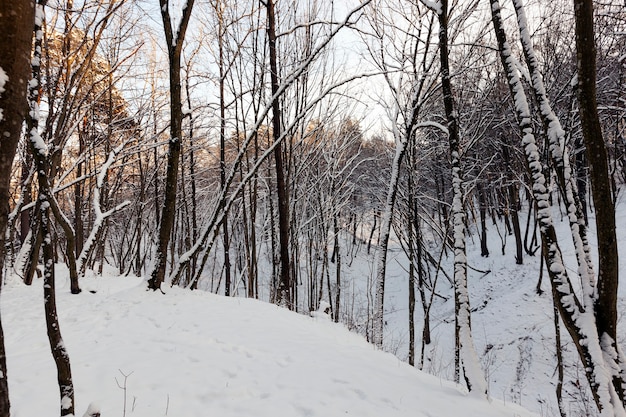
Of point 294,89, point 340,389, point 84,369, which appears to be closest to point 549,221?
point 340,389

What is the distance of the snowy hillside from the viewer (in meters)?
2.55

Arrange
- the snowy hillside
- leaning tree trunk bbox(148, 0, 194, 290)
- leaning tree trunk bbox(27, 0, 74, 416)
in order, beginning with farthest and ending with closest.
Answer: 1. leaning tree trunk bbox(148, 0, 194, 290)
2. the snowy hillside
3. leaning tree trunk bbox(27, 0, 74, 416)

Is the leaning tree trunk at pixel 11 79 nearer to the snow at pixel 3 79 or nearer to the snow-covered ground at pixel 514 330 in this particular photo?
the snow at pixel 3 79

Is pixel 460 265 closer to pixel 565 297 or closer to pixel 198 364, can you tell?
pixel 565 297

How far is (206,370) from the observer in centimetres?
307

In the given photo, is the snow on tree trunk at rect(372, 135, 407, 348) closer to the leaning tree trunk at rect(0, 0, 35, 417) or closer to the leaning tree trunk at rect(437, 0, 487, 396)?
the leaning tree trunk at rect(437, 0, 487, 396)

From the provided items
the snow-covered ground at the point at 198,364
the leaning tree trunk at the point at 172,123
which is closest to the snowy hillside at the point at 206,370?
the snow-covered ground at the point at 198,364

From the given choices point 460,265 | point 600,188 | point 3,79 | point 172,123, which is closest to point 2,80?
point 3,79

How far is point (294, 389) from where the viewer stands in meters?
2.88

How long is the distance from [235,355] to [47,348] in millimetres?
1920

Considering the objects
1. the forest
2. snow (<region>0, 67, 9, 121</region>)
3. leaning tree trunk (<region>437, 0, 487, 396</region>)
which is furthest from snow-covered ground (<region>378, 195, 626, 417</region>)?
snow (<region>0, 67, 9, 121</region>)

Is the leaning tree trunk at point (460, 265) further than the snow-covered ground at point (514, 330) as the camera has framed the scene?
No

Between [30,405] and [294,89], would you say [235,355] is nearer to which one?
[30,405]

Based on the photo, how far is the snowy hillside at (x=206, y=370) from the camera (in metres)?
2.55
